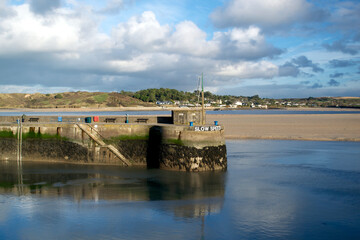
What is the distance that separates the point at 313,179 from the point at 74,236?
13.8m

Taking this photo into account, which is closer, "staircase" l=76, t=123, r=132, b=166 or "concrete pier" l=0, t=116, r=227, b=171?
"concrete pier" l=0, t=116, r=227, b=171

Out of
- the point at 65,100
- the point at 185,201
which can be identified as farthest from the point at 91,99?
the point at 185,201

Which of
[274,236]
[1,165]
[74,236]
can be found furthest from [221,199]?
[1,165]

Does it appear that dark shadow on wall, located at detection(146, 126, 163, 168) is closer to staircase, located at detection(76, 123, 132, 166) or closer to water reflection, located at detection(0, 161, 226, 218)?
water reflection, located at detection(0, 161, 226, 218)

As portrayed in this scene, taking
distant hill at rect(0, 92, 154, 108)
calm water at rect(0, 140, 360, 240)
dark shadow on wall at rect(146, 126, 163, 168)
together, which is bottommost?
calm water at rect(0, 140, 360, 240)

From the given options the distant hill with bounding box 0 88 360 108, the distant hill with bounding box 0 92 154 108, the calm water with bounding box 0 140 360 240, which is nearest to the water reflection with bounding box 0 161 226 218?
the calm water with bounding box 0 140 360 240

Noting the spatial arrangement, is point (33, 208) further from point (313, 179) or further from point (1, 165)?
point (313, 179)

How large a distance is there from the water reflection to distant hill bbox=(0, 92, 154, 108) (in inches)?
4518

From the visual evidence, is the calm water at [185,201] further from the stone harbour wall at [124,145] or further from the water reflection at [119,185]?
the stone harbour wall at [124,145]

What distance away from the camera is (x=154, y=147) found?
2339cm

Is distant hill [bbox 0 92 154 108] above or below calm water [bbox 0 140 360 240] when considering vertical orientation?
above

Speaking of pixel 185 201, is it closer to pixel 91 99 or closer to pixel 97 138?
pixel 97 138

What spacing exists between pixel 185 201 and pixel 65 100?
139934 millimetres

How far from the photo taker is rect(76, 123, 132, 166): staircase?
24344mm
